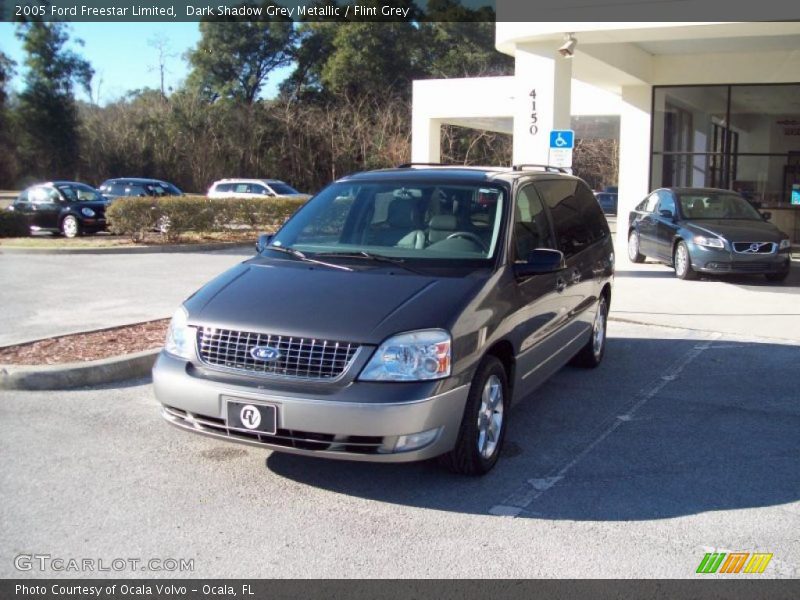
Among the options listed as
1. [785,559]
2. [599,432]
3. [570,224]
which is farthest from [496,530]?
[570,224]

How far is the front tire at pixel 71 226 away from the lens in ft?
69.6

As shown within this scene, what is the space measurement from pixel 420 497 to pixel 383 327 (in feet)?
3.33

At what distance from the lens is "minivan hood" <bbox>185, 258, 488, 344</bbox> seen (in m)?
4.57

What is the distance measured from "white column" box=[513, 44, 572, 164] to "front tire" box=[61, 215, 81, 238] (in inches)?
479

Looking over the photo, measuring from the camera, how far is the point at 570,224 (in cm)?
705

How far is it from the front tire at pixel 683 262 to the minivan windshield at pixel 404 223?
924 cm

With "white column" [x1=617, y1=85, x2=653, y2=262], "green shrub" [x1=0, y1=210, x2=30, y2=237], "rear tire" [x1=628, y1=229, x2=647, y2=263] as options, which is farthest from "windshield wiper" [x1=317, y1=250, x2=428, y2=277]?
"green shrub" [x1=0, y1=210, x2=30, y2=237]

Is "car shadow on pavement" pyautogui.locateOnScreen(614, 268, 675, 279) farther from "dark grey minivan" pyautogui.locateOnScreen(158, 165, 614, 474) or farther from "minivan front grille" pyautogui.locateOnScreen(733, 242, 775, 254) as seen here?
"dark grey minivan" pyautogui.locateOnScreen(158, 165, 614, 474)

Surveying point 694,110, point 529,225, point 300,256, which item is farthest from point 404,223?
point 694,110

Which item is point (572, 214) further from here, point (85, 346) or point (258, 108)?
point (258, 108)

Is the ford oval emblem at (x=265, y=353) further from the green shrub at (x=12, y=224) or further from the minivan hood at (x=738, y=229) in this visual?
the green shrub at (x=12, y=224)

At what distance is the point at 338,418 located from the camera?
172 inches

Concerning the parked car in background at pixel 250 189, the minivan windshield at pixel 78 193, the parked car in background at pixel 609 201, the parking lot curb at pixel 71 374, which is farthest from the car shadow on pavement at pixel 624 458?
the parked car in background at pixel 609 201

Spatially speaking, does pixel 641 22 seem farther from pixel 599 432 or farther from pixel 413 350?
pixel 413 350
